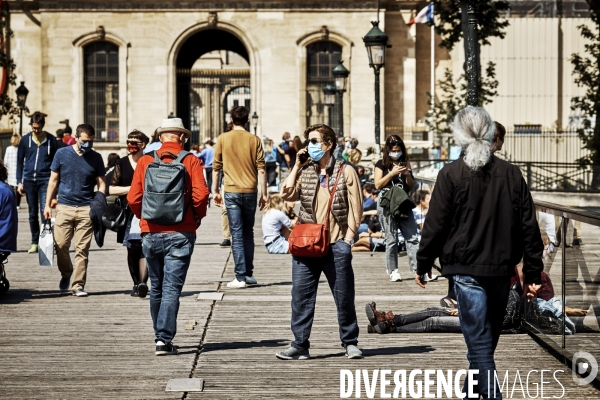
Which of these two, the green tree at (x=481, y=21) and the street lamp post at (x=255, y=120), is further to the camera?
the street lamp post at (x=255, y=120)

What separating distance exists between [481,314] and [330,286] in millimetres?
2355

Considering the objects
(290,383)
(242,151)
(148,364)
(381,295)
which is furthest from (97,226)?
(290,383)

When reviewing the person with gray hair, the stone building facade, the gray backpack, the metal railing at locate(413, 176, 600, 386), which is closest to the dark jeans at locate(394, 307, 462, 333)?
the metal railing at locate(413, 176, 600, 386)

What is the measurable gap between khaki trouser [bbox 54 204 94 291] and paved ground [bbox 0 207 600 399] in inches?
11.4

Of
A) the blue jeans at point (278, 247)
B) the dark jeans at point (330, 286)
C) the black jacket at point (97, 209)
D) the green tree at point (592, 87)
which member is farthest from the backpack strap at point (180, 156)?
the green tree at point (592, 87)

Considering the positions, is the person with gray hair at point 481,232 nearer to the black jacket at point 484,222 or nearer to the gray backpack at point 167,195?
the black jacket at point 484,222

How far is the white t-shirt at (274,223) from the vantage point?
17.5 metres

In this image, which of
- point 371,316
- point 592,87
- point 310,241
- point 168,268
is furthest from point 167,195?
point 592,87

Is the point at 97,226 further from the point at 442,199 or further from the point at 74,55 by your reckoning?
the point at 74,55

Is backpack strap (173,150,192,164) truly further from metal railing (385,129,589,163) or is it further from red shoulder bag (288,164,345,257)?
metal railing (385,129,589,163)

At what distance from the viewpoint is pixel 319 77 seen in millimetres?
46688

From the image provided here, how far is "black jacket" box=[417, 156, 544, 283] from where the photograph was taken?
6.84 meters

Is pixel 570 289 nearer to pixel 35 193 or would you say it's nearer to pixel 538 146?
pixel 35 193

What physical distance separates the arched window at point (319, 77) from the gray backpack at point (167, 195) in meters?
37.4
